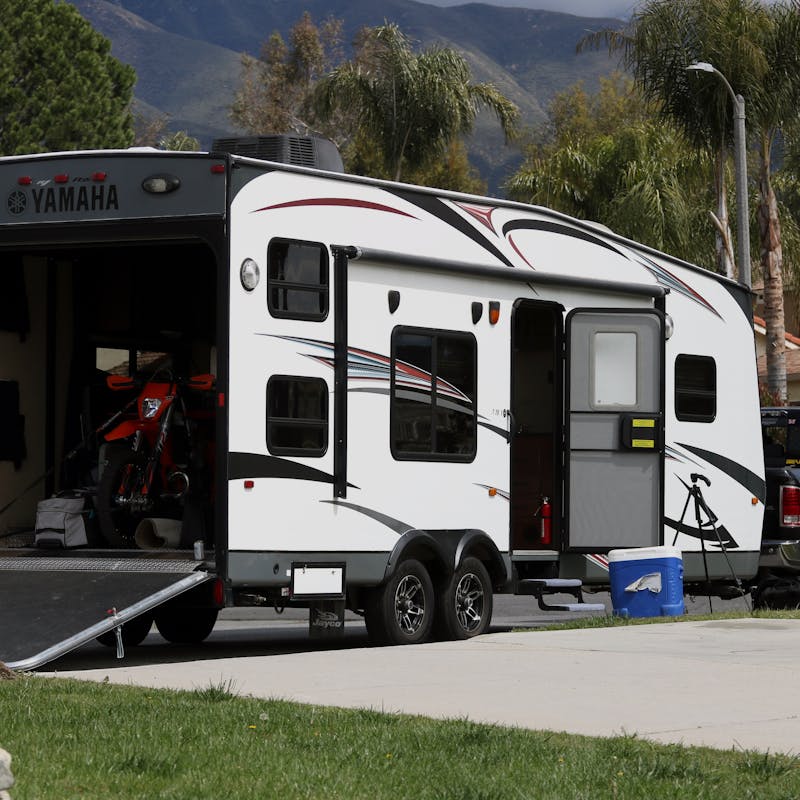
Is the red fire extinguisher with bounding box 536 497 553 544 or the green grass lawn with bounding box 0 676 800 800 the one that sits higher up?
the red fire extinguisher with bounding box 536 497 553 544

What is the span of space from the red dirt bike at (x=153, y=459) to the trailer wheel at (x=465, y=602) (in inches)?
79.2

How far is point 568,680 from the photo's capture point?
400 inches

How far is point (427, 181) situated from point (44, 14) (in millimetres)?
20796

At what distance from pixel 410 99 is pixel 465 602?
2898 centimetres

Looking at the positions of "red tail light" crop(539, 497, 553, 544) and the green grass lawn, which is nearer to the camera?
the green grass lawn

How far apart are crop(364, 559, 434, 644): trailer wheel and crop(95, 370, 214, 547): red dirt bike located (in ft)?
5.14

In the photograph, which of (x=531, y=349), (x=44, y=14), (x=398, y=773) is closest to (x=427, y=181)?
(x=44, y=14)

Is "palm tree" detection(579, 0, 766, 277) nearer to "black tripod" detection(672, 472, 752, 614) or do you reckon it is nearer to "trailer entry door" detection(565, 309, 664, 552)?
"black tripod" detection(672, 472, 752, 614)

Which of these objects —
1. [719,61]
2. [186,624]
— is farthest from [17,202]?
[719,61]

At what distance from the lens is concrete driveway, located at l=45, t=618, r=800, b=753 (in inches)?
337

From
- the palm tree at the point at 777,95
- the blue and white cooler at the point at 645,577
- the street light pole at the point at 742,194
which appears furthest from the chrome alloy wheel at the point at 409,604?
the palm tree at the point at 777,95

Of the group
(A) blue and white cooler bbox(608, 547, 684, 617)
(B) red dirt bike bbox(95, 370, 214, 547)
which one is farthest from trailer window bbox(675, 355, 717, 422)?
(B) red dirt bike bbox(95, 370, 214, 547)

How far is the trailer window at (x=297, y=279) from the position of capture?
Answer: 11.7 m

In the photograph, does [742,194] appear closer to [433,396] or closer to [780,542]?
[780,542]
